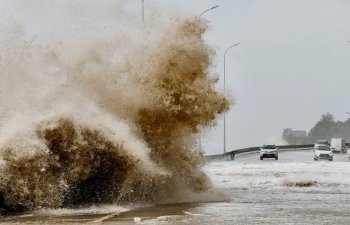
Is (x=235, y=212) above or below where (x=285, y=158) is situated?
below

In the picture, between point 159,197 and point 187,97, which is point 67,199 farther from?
point 187,97

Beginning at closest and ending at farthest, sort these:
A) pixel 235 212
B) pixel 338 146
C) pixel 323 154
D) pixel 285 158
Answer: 1. pixel 235 212
2. pixel 323 154
3. pixel 285 158
4. pixel 338 146

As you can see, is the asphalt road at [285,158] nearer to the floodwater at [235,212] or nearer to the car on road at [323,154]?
the car on road at [323,154]

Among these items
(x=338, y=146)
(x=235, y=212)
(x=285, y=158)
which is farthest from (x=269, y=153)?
(x=235, y=212)

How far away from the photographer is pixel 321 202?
20484mm

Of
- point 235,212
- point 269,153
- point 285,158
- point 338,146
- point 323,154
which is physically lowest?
point 235,212

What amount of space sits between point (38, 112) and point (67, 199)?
2.20 meters

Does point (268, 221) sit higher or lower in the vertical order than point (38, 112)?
lower

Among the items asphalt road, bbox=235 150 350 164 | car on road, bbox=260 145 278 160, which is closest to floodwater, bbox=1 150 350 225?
asphalt road, bbox=235 150 350 164

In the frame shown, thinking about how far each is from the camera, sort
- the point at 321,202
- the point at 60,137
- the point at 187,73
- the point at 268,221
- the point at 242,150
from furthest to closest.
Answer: the point at 242,150
the point at 187,73
the point at 321,202
the point at 60,137
the point at 268,221

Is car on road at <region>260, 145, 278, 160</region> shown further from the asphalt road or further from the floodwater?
the floodwater

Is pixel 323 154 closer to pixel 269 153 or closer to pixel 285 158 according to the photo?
pixel 269 153

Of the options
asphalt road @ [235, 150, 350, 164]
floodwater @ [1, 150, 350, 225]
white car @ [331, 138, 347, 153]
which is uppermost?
white car @ [331, 138, 347, 153]

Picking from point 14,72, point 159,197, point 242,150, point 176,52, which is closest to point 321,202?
point 159,197
